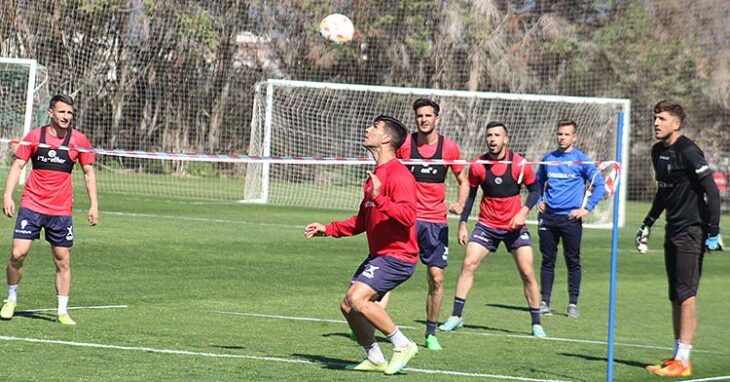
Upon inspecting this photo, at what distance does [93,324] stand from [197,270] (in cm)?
509

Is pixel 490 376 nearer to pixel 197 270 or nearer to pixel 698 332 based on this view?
pixel 698 332

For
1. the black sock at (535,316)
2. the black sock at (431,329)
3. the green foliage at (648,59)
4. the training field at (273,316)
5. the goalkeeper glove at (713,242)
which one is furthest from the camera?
the green foliage at (648,59)

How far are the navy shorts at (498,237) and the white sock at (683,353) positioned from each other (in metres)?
2.88

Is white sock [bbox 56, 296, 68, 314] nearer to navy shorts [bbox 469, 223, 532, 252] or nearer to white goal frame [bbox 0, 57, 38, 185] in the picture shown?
navy shorts [bbox 469, 223, 532, 252]

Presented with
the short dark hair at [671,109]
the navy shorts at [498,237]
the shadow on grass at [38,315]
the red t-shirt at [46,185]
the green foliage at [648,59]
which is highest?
the green foliage at [648,59]

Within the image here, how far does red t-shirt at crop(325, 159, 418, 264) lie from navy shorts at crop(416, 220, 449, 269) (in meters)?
1.97

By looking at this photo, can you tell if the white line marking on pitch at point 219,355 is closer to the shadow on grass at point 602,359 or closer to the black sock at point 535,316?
the shadow on grass at point 602,359

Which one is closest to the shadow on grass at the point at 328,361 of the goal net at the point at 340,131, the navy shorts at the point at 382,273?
the navy shorts at the point at 382,273

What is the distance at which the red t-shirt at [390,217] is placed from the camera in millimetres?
9133

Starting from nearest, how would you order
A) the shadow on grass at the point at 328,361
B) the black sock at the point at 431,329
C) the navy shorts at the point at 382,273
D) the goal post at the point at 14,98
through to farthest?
the navy shorts at the point at 382,273 → the shadow on grass at the point at 328,361 → the black sock at the point at 431,329 → the goal post at the point at 14,98

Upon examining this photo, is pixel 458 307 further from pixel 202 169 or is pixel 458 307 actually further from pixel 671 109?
pixel 202 169

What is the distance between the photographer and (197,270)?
1639cm

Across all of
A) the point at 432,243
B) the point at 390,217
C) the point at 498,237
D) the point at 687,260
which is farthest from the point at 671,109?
the point at 498,237

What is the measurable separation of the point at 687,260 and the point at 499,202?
292 cm
